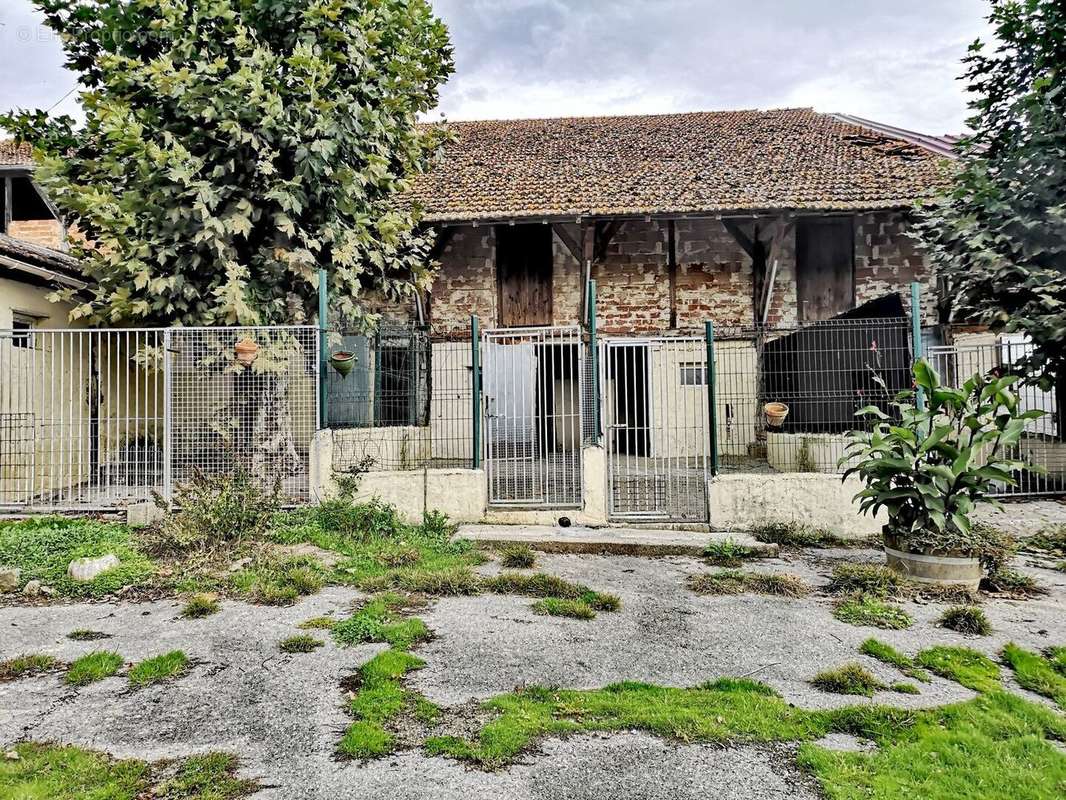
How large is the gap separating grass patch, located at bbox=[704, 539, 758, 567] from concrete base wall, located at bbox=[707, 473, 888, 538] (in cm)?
69

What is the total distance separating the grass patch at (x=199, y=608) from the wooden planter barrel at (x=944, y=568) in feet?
18.4

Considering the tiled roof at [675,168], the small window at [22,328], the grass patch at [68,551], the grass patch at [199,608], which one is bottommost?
the grass patch at [199,608]

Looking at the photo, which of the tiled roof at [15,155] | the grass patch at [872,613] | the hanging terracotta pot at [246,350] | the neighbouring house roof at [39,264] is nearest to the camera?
the grass patch at [872,613]

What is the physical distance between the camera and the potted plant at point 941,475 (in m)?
5.11

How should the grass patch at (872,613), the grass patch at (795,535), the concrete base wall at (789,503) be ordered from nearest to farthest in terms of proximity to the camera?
1. the grass patch at (872,613)
2. the grass patch at (795,535)
3. the concrete base wall at (789,503)

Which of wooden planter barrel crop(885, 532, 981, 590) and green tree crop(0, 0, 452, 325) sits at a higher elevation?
green tree crop(0, 0, 452, 325)

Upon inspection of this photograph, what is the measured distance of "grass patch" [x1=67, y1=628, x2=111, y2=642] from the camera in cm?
412

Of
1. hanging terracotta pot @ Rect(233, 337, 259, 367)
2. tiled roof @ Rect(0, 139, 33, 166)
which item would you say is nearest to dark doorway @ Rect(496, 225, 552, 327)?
hanging terracotta pot @ Rect(233, 337, 259, 367)

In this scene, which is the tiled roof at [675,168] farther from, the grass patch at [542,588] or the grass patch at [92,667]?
the grass patch at [92,667]

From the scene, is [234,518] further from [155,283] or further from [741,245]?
[741,245]

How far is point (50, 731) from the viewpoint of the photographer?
2.93 metres

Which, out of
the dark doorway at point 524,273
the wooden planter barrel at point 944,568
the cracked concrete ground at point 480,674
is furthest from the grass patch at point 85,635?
the dark doorway at point 524,273

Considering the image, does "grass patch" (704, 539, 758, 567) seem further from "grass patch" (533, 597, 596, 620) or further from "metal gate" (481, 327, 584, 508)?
"grass patch" (533, 597, 596, 620)

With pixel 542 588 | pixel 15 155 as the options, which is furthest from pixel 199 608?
pixel 15 155
